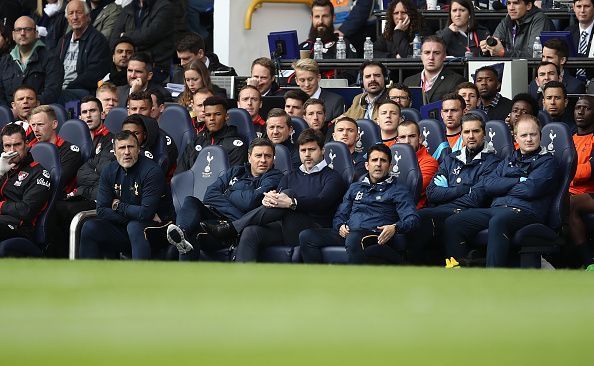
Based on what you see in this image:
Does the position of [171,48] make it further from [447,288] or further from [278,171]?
[447,288]

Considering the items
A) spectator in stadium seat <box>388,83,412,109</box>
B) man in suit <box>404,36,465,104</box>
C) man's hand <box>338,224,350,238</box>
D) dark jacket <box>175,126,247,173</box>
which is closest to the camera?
man's hand <box>338,224,350,238</box>

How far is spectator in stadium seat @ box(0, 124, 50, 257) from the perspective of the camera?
31.2ft

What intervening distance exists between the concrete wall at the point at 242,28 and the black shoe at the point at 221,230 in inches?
231

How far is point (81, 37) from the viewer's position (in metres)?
13.7

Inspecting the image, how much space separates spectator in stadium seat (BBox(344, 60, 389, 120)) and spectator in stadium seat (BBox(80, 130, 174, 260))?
213 centimetres

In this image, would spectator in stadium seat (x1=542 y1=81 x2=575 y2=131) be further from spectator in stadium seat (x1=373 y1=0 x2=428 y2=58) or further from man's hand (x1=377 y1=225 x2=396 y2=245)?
spectator in stadium seat (x1=373 y1=0 x2=428 y2=58)

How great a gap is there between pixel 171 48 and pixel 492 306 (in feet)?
40.7

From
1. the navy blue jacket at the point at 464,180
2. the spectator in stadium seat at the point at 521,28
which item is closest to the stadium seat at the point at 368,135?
the navy blue jacket at the point at 464,180

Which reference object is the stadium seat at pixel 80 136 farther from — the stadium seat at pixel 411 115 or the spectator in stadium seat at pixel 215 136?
the stadium seat at pixel 411 115

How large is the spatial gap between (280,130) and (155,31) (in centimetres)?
470

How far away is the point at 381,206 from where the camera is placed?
338 inches

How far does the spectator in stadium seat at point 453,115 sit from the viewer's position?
31.5ft

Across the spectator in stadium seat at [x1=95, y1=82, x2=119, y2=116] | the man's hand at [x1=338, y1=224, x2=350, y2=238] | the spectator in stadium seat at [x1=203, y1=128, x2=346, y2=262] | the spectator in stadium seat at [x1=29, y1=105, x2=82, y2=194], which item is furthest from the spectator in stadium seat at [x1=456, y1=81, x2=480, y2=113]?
the spectator in stadium seat at [x1=95, y1=82, x2=119, y2=116]

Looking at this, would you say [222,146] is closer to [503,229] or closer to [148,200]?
[148,200]
